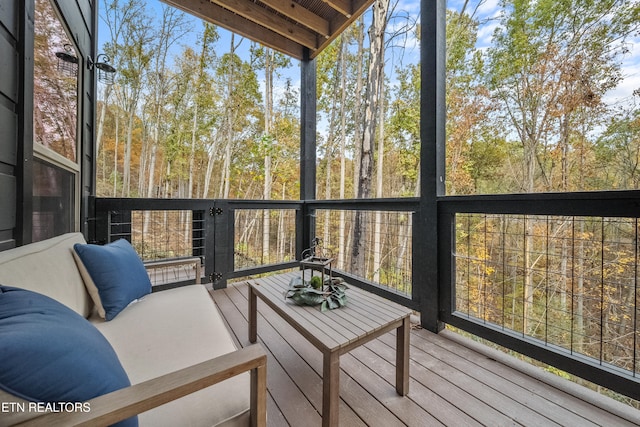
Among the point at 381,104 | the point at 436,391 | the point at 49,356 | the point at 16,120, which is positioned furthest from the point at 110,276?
the point at 381,104

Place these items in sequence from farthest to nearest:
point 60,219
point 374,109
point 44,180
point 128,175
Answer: point 128,175, point 374,109, point 60,219, point 44,180

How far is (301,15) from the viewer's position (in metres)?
2.85

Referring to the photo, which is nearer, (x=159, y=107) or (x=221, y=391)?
(x=221, y=391)

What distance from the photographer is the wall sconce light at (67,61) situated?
1.63 meters

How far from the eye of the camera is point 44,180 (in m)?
1.49

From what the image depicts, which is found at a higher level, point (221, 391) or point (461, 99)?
point (461, 99)

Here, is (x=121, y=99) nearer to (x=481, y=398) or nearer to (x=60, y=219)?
(x=60, y=219)

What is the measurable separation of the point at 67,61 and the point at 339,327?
8.22 ft

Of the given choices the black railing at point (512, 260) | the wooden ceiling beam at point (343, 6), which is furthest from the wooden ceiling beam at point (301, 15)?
the black railing at point (512, 260)

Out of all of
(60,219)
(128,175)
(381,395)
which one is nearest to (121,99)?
(128,175)

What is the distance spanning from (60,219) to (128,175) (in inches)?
179

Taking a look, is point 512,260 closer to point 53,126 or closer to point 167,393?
point 167,393

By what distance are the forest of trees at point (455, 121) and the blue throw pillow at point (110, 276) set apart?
221 centimetres

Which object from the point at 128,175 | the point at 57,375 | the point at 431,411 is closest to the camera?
the point at 57,375
